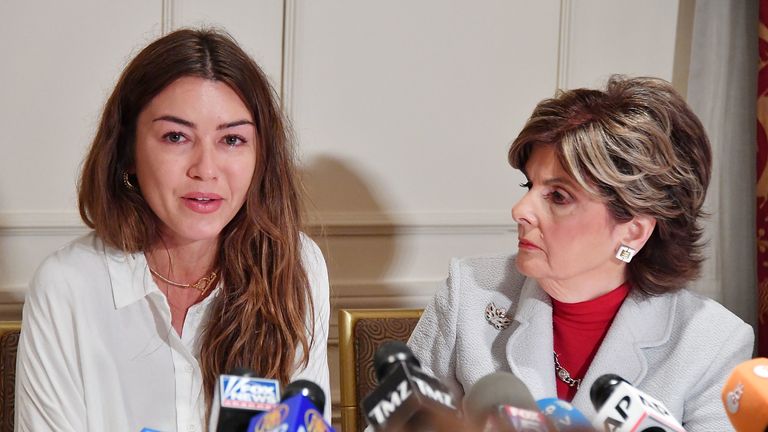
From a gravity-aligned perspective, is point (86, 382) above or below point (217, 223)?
below

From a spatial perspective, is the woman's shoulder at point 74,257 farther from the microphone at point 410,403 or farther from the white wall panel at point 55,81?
the microphone at point 410,403

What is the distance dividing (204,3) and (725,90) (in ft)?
5.24

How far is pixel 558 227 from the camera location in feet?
6.10

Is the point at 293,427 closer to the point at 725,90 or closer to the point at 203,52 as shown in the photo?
the point at 203,52

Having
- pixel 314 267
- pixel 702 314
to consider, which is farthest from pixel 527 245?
pixel 314 267

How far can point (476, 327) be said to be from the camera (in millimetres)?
1973

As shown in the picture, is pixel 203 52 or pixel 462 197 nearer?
pixel 203 52

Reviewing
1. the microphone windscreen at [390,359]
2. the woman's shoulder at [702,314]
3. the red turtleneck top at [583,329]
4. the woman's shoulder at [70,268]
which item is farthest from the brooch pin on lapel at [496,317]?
the microphone windscreen at [390,359]

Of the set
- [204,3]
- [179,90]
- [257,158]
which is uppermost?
[204,3]

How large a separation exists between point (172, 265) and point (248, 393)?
1046 mm

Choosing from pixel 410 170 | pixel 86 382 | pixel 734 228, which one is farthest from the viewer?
pixel 734 228

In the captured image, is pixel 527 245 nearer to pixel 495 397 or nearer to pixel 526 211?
pixel 526 211

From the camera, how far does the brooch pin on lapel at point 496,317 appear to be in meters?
1.99

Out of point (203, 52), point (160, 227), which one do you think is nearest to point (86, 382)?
point (160, 227)
